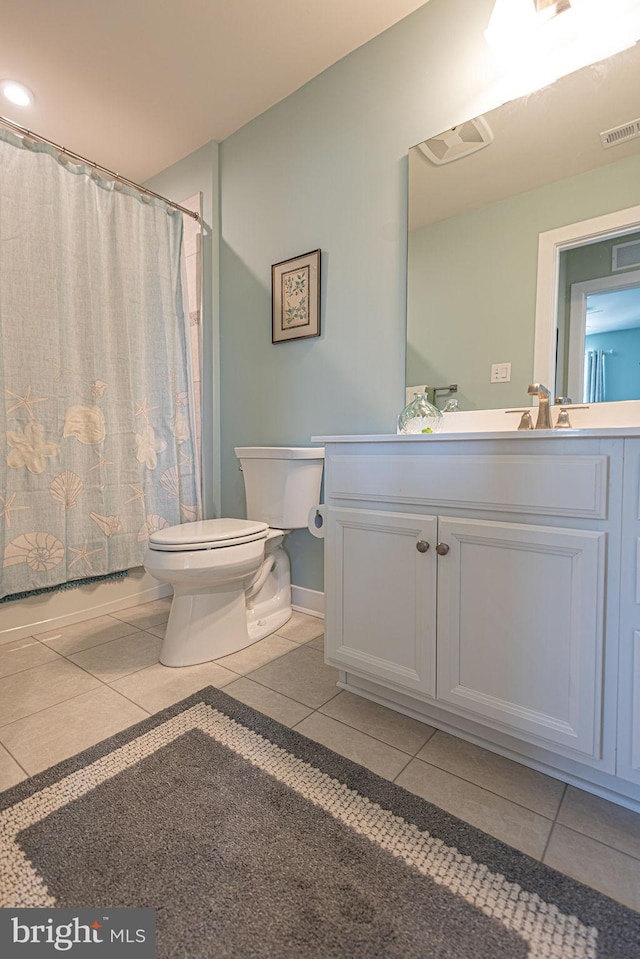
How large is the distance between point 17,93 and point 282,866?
9.83 ft

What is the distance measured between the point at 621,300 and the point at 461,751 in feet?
4.38

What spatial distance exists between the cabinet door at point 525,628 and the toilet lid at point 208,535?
780 millimetres

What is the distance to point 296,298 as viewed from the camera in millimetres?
2090

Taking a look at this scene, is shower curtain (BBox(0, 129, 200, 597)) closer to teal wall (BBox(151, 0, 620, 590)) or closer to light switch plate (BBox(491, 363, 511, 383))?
teal wall (BBox(151, 0, 620, 590))

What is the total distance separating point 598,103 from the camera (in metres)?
1.33

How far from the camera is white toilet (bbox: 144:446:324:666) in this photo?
155 cm

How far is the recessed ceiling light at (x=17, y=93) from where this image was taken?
77.7 inches

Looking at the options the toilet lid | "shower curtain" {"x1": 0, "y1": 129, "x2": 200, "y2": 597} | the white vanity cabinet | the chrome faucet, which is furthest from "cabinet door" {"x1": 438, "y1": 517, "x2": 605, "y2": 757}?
"shower curtain" {"x1": 0, "y1": 129, "x2": 200, "y2": 597}

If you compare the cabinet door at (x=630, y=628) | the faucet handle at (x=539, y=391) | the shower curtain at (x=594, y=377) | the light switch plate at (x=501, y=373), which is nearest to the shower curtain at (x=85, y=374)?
the light switch plate at (x=501, y=373)

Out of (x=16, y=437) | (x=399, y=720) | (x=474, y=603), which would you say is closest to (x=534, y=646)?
(x=474, y=603)

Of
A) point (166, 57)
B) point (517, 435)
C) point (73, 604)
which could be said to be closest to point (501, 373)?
point (517, 435)

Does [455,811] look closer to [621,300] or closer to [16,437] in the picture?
[621,300]

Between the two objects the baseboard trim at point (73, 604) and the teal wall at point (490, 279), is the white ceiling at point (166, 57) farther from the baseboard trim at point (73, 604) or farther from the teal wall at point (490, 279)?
the baseboard trim at point (73, 604)

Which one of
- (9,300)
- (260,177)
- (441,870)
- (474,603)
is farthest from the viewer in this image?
(260,177)
